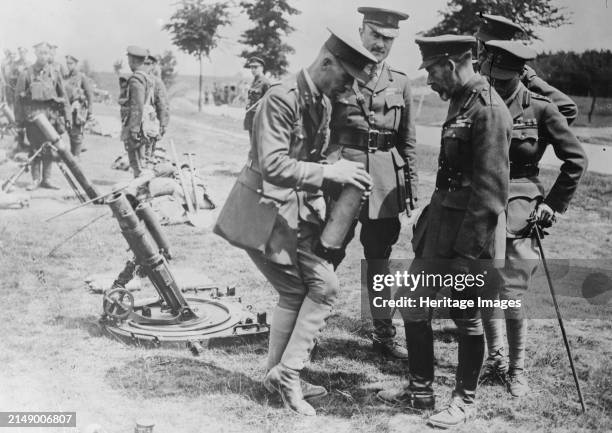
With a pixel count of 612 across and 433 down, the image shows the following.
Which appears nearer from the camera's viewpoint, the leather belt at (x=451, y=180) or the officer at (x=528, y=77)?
the leather belt at (x=451, y=180)

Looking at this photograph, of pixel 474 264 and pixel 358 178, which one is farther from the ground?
pixel 358 178

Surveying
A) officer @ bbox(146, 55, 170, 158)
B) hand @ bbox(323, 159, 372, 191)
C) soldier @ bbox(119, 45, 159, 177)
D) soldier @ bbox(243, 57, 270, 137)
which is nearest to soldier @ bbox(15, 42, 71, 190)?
soldier @ bbox(119, 45, 159, 177)

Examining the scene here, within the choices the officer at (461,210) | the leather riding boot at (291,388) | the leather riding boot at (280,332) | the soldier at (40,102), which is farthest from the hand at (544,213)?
the soldier at (40,102)

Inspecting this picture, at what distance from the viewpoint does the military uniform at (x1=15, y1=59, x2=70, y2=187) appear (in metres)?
9.91

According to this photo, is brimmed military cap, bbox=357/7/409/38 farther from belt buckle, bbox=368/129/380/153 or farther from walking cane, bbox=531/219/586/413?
walking cane, bbox=531/219/586/413

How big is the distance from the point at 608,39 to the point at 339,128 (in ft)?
6.68

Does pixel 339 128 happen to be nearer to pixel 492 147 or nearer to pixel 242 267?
pixel 492 147

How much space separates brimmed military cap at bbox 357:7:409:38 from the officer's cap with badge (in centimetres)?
515

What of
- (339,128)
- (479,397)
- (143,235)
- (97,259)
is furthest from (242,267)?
(479,397)

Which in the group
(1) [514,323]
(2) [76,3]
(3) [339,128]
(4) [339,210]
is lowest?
(1) [514,323]

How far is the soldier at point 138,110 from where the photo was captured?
28.9 feet

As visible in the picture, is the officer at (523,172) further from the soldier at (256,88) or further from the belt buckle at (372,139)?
the soldier at (256,88)

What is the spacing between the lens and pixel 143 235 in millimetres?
4496

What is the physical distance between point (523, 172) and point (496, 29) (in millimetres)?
1082
